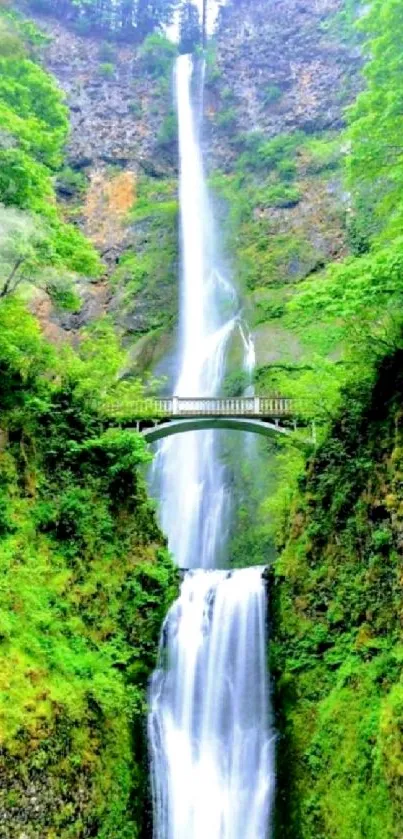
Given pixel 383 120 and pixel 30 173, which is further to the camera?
pixel 30 173

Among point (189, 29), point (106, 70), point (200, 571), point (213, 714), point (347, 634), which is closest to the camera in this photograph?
point (347, 634)

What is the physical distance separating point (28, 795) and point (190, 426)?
1348cm

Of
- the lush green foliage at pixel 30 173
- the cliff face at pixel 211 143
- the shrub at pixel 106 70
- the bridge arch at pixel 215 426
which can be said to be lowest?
the bridge arch at pixel 215 426

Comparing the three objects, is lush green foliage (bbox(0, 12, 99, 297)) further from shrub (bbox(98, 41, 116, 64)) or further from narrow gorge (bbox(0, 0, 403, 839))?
shrub (bbox(98, 41, 116, 64))

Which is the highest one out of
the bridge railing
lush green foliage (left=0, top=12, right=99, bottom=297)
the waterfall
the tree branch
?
lush green foliage (left=0, top=12, right=99, bottom=297)

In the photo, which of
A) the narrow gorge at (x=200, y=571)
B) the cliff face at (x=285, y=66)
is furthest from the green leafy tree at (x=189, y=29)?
the narrow gorge at (x=200, y=571)

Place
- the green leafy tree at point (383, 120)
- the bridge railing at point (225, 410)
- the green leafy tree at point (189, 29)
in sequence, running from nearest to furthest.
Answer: the green leafy tree at point (383, 120)
the bridge railing at point (225, 410)
the green leafy tree at point (189, 29)

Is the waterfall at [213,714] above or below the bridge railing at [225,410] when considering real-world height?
below

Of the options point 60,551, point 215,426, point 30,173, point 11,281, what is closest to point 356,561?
point 60,551

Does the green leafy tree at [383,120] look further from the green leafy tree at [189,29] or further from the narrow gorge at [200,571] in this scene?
the green leafy tree at [189,29]

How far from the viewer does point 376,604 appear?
1020cm

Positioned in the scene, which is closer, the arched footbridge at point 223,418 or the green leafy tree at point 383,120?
the green leafy tree at point 383,120

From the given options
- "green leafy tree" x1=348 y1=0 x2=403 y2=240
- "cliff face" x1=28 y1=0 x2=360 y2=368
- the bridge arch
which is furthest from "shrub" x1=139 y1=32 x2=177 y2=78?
"green leafy tree" x1=348 y1=0 x2=403 y2=240

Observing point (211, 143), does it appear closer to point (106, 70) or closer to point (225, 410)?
point (106, 70)
